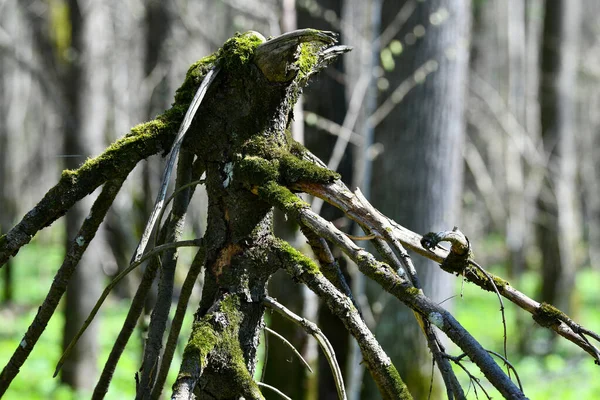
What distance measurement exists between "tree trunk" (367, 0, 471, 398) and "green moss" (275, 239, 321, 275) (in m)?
3.13

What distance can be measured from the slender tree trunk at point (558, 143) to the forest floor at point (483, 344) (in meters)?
0.47

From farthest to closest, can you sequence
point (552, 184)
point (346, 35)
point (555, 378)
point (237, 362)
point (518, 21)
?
point (518, 21) → point (552, 184) → point (555, 378) → point (346, 35) → point (237, 362)

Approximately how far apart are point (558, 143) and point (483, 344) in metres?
3.53

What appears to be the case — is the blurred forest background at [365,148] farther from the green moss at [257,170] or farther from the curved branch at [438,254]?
Result: the green moss at [257,170]

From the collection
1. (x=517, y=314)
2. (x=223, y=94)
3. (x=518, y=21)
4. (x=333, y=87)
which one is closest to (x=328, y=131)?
(x=333, y=87)

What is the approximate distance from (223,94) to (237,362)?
60cm

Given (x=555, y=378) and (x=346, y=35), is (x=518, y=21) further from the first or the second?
(x=346, y=35)

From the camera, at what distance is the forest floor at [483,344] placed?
7.36m

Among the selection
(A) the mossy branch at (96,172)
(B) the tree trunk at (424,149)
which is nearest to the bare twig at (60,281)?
(A) the mossy branch at (96,172)

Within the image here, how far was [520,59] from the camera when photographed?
11.7 metres

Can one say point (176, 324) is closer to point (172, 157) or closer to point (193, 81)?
point (172, 157)

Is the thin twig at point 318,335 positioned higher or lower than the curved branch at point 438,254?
lower

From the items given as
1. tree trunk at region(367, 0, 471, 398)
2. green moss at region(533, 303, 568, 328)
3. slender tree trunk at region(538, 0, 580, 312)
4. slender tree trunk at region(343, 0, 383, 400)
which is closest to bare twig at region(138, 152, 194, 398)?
green moss at region(533, 303, 568, 328)

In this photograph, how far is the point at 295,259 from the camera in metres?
1.39
